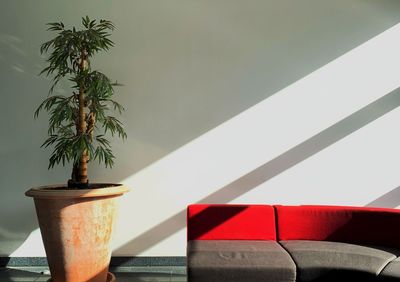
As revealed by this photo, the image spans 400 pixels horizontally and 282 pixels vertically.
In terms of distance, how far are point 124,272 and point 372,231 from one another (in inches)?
80.5

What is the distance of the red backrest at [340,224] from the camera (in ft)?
10.4

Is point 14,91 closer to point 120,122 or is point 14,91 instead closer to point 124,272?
point 120,122

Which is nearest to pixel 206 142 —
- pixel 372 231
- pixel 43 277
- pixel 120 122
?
pixel 120 122

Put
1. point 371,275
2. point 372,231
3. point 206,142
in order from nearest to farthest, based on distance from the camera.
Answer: point 371,275 < point 372,231 < point 206,142

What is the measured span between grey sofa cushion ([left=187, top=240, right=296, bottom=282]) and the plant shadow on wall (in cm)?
171

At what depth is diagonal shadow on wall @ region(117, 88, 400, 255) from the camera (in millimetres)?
3738

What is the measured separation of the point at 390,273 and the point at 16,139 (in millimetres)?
3070

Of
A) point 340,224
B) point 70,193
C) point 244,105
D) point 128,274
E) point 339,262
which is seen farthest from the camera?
point 244,105

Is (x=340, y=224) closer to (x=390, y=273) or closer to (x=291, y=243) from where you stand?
(x=291, y=243)

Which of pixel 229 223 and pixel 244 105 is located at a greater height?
pixel 244 105

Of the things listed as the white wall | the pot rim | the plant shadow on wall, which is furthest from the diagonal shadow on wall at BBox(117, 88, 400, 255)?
the plant shadow on wall

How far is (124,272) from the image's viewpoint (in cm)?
364

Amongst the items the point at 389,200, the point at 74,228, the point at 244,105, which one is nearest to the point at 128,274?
the point at 74,228

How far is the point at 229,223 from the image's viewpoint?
3.29 meters
